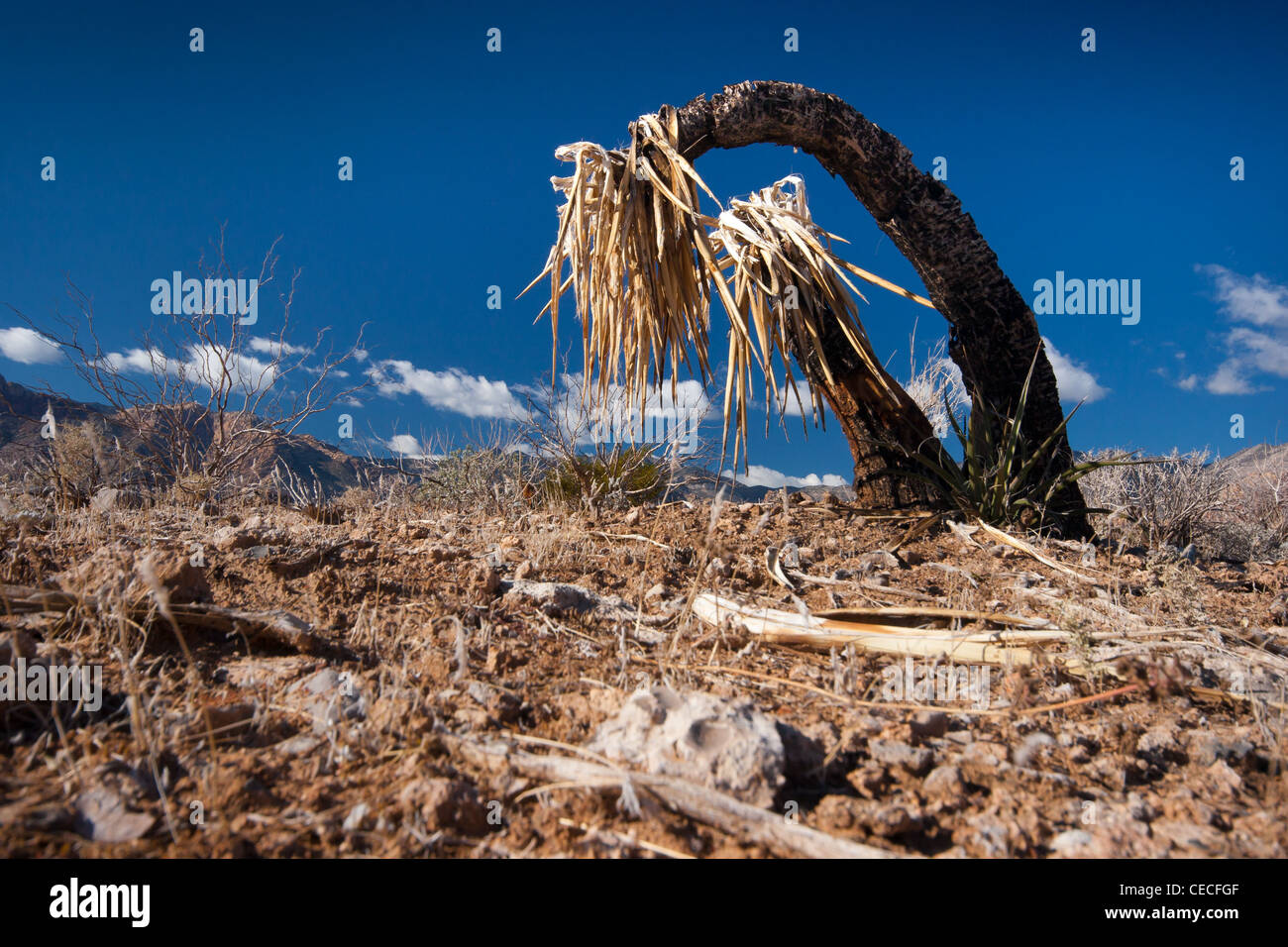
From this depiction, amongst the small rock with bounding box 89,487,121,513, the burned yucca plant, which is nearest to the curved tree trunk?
the burned yucca plant

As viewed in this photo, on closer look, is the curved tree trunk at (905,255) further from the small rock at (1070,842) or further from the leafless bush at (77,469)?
the leafless bush at (77,469)

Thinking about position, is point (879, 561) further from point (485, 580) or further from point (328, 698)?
point (328, 698)

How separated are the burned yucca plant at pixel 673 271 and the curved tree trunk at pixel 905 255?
30 cm

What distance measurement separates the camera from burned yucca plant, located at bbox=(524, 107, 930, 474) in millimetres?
3855

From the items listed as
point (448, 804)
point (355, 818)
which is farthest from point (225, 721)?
point (448, 804)

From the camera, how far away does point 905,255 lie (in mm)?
4715

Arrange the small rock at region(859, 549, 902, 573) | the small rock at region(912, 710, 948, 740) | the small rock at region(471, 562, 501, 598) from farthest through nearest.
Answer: the small rock at region(859, 549, 902, 573) → the small rock at region(471, 562, 501, 598) → the small rock at region(912, 710, 948, 740)

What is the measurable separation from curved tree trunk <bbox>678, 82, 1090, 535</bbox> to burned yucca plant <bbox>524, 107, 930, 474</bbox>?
11.8 inches

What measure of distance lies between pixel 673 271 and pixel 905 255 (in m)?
1.87

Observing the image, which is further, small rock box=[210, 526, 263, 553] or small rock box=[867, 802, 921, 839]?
small rock box=[210, 526, 263, 553]

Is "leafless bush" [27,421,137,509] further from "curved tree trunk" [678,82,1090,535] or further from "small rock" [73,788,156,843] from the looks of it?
"curved tree trunk" [678,82,1090,535]

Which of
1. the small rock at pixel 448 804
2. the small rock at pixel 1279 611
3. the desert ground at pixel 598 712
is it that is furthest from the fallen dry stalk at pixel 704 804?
the small rock at pixel 1279 611

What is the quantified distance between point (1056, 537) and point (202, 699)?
174 inches
